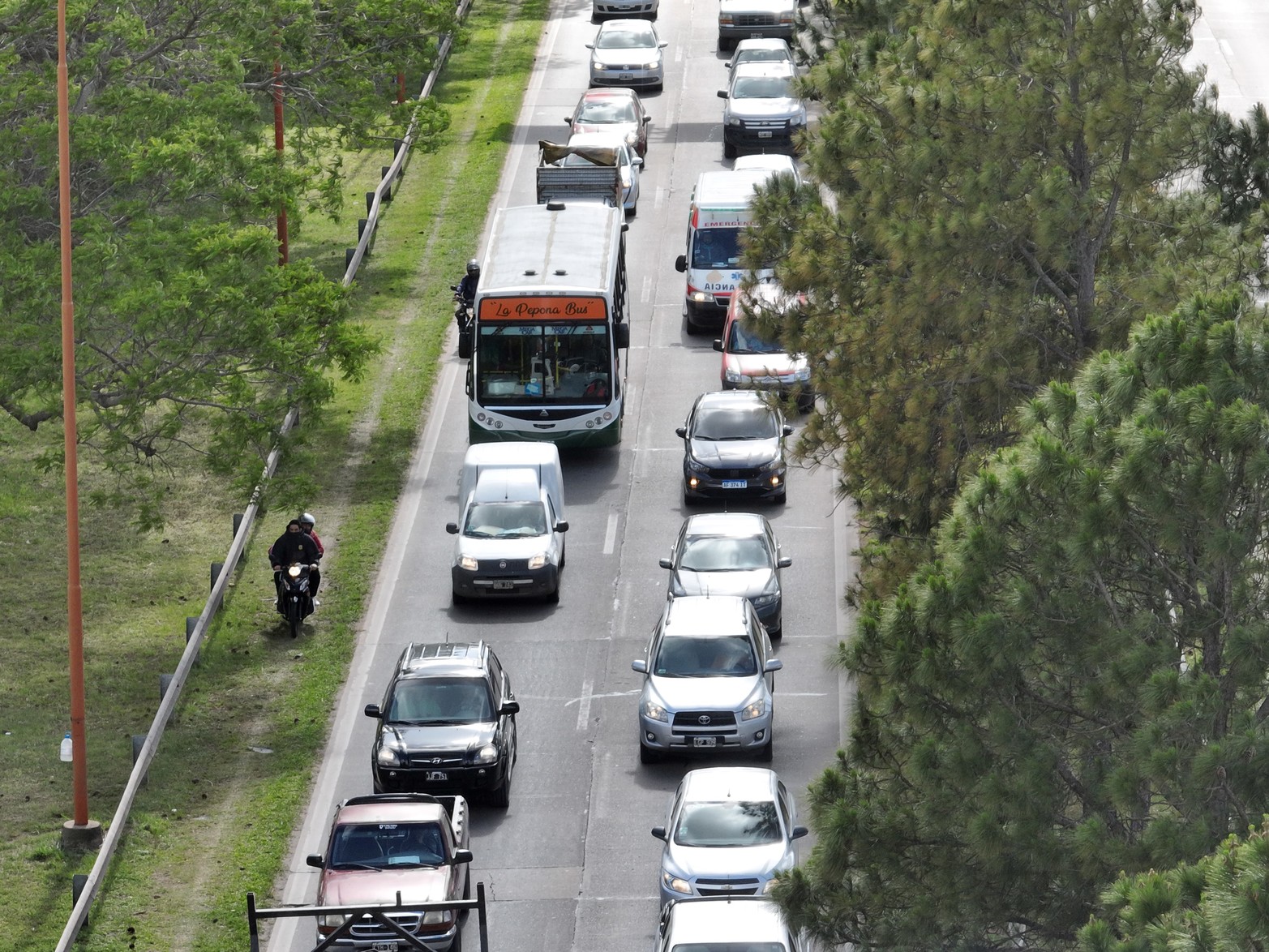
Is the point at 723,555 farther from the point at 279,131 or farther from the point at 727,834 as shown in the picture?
the point at 279,131

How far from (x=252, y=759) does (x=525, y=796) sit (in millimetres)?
3703

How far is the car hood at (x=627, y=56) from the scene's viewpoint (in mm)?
55438

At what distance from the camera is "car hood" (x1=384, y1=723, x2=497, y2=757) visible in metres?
24.0

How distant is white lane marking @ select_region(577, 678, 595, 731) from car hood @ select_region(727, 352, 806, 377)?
9.63 meters

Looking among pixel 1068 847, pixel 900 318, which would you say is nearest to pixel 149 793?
pixel 900 318

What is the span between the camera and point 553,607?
30.7 m

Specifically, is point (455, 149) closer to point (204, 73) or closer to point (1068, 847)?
point (204, 73)

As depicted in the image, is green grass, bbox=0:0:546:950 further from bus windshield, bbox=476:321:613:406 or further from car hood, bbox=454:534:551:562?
bus windshield, bbox=476:321:613:406

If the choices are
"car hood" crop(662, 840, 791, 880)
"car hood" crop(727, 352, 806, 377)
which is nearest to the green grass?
"car hood" crop(662, 840, 791, 880)

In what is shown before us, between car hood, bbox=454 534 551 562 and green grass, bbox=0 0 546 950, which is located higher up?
car hood, bbox=454 534 551 562

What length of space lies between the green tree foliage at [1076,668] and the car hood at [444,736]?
953 centimetres

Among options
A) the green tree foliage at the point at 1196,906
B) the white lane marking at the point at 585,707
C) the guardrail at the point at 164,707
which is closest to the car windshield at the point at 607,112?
the guardrail at the point at 164,707

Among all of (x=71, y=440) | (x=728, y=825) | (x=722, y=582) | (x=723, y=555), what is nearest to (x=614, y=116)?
(x=723, y=555)

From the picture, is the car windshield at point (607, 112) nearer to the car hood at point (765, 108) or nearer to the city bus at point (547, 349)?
the car hood at point (765, 108)
